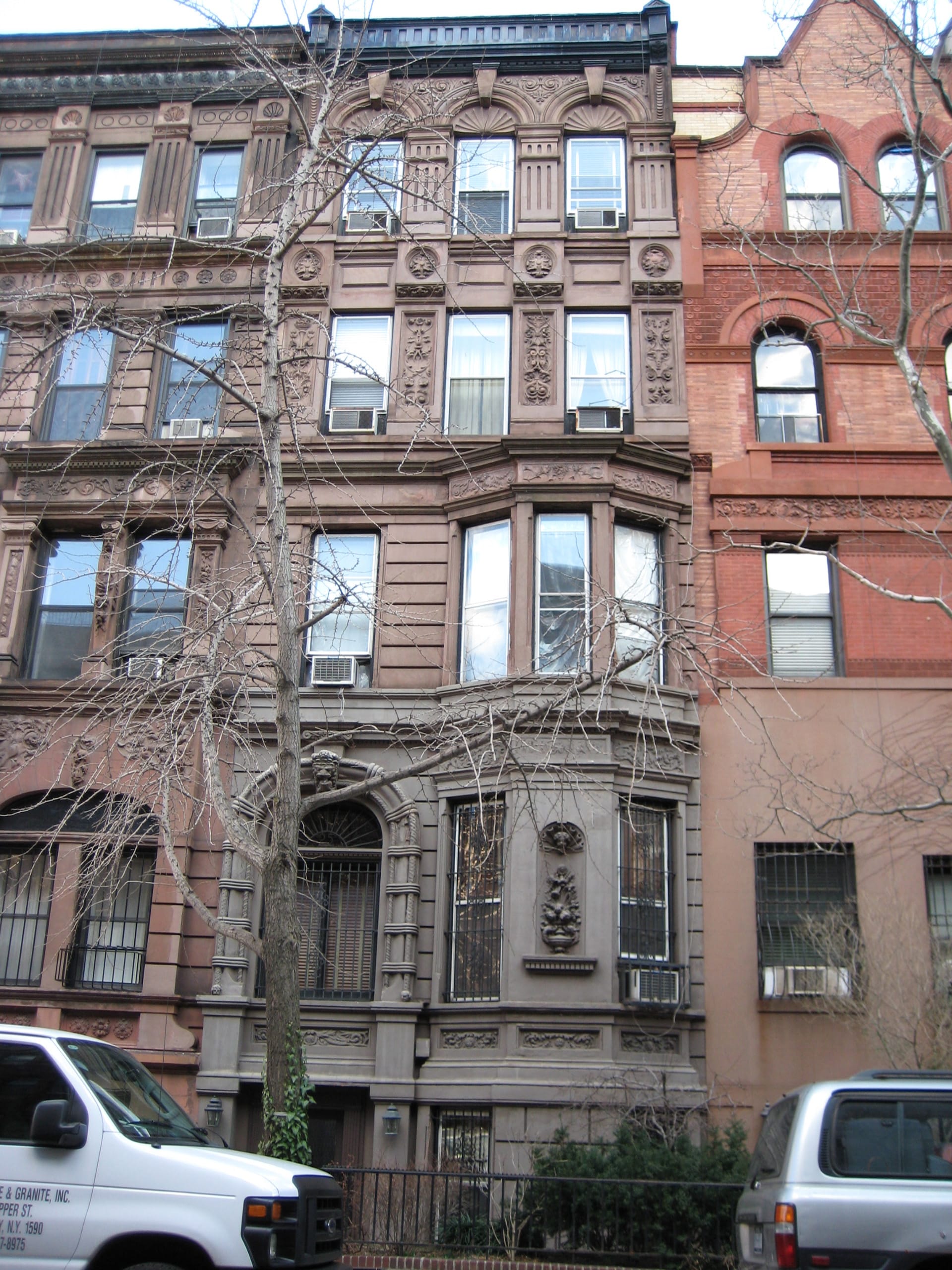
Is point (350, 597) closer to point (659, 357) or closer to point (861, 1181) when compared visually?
point (659, 357)

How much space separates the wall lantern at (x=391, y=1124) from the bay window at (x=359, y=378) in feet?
31.3

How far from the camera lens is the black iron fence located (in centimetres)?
1106

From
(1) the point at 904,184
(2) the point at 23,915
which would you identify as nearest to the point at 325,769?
(2) the point at 23,915

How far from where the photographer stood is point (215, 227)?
1972 cm

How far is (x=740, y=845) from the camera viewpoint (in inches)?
613

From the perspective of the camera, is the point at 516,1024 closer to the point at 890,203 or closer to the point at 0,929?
the point at 0,929

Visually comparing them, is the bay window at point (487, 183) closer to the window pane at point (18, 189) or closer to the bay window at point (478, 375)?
the bay window at point (478, 375)

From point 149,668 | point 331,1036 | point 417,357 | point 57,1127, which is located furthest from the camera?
point 417,357

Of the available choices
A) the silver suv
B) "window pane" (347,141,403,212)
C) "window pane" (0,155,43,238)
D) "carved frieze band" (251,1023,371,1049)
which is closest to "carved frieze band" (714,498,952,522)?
"window pane" (347,141,403,212)

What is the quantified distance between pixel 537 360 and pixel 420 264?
2571mm

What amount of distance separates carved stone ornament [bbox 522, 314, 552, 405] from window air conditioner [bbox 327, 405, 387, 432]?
221cm

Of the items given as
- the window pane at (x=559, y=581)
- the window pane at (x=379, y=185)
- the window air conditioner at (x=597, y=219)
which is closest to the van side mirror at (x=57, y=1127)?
the window pane at (x=559, y=581)

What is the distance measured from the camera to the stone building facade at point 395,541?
14.4 m

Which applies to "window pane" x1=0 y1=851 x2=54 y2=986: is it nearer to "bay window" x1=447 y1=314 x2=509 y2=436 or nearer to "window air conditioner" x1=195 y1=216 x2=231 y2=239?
"bay window" x1=447 y1=314 x2=509 y2=436
